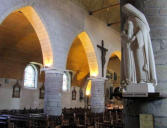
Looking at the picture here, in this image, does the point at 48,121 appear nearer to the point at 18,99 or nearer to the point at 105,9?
the point at 18,99

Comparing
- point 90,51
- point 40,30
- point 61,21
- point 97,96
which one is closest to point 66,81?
point 97,96

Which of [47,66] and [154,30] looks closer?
[154,30]

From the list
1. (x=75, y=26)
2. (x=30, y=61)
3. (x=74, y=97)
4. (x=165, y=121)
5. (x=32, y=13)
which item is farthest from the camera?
(x=74, y=97)

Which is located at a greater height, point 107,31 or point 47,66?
point 107,31

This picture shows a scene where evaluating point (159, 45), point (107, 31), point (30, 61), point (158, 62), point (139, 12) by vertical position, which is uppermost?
point (107, 31)

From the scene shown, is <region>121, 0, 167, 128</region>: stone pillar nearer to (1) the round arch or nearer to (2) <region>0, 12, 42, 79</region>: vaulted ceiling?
(2) <region>0, 12, 42, 79</region>: vaulted ceiling

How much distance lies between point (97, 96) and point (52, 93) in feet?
15.0

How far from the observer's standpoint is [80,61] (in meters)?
19.2

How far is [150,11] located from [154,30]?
0.30 meters

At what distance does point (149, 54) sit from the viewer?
2.80m

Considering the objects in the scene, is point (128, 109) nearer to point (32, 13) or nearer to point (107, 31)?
point (32, 13)

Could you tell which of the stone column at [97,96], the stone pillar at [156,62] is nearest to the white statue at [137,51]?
the stone pillar at [156,62]

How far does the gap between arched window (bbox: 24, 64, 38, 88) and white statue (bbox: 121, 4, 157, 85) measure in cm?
1391

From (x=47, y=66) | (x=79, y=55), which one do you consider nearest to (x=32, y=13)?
(x=47, y=66)
